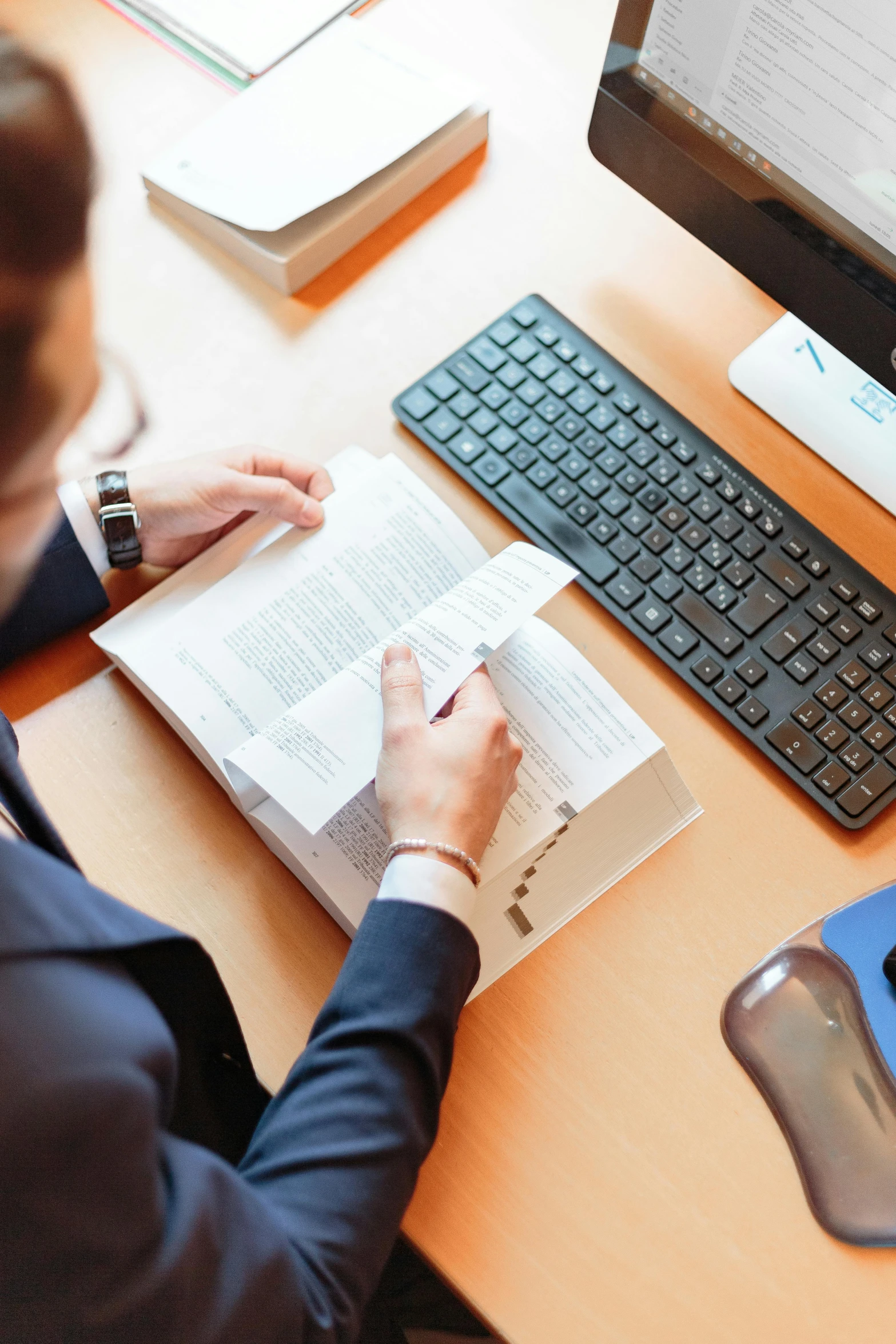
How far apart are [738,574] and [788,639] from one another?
0.19 ft

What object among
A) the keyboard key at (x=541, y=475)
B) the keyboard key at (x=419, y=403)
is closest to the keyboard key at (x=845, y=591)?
the keyboard key at (x=541, y=475)

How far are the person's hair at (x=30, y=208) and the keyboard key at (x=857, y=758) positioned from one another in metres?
0.53

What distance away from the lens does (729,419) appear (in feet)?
2.62

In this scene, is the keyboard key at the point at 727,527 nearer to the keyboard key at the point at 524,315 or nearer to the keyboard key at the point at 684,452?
the keyboard key at the point at 684,452

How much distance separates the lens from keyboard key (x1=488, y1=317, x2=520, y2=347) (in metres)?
0.81

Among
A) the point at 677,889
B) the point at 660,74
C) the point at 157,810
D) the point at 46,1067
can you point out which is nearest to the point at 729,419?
the point at 660,74

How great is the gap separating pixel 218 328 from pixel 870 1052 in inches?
27.7

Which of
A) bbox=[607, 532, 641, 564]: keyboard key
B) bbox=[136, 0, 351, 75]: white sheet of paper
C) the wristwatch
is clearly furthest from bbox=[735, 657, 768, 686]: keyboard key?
bbox=[136, 0, 351, 75]: white sheet of paper

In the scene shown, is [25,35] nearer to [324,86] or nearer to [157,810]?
[157,810]

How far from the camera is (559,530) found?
74 centimetres

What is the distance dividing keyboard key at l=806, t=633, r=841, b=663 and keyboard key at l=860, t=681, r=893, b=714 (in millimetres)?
31

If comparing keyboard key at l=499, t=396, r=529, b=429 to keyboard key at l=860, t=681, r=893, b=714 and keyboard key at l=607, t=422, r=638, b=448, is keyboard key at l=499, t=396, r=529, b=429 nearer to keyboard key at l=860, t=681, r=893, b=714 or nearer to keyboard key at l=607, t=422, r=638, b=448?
keyboard key at l=607, t=422, r=638, b=448

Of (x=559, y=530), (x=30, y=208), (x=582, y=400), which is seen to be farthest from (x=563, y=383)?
(x=30, y=208)

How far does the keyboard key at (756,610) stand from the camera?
708 mm
